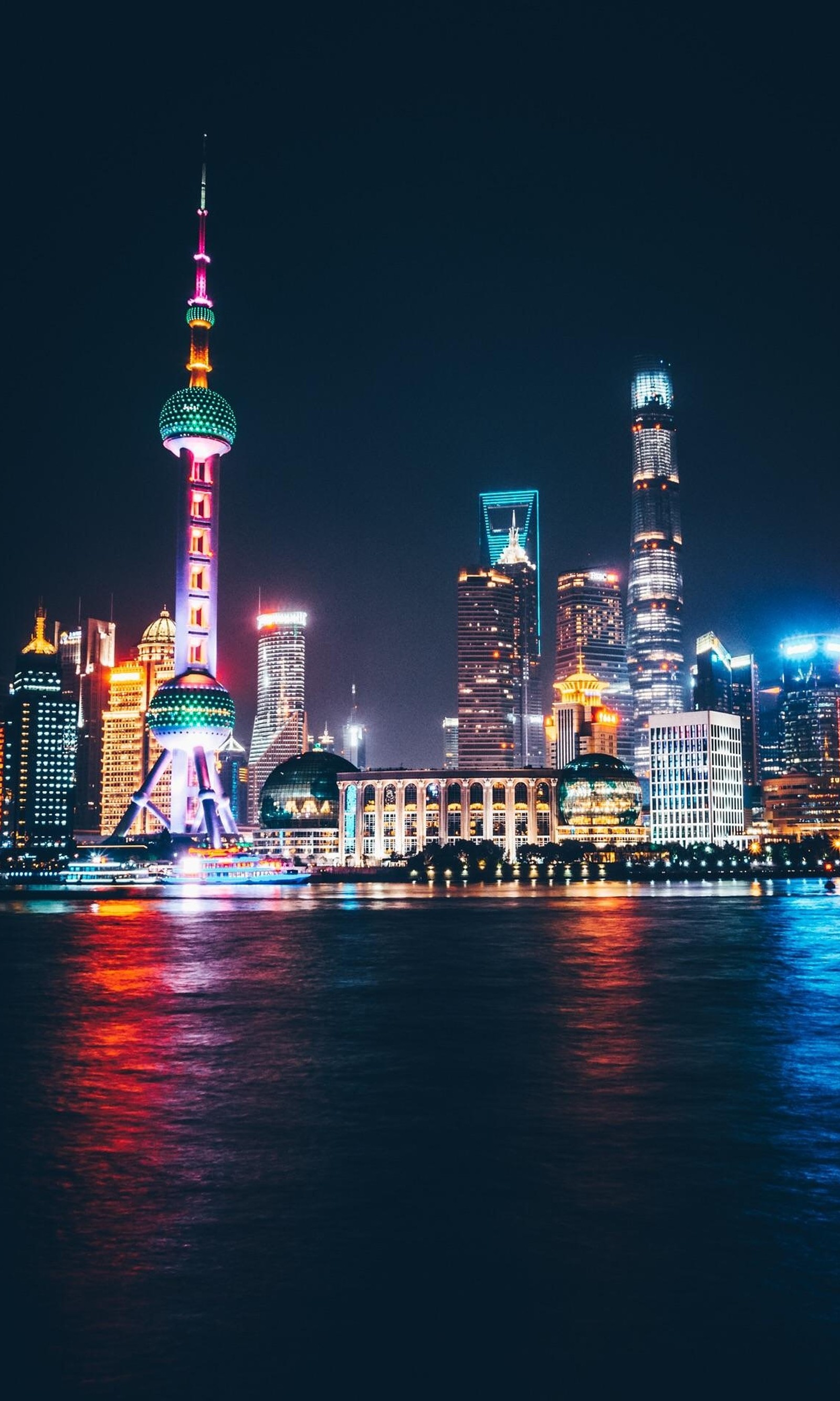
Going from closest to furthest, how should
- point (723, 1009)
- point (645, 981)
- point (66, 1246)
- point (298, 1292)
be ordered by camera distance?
1. point (298, 1292)
2. point (66, 1246)
3. point (723, 1009)
4. point (645, 981)

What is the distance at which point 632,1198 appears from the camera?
2111cm

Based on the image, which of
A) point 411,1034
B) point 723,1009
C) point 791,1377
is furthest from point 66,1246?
point 723,1009

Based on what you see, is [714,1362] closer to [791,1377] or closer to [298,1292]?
[791,1377]

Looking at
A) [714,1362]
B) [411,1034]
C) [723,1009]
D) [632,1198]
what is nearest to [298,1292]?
[714,1362]

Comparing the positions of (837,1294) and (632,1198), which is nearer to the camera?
(837,1294)

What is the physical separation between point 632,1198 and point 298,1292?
726cm

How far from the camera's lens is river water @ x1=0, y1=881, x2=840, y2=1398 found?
1436cm

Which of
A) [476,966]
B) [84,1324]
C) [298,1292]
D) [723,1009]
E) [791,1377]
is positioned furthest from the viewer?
[476,966]

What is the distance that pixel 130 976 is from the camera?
63125 millimetres

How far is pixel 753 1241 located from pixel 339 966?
53281mm

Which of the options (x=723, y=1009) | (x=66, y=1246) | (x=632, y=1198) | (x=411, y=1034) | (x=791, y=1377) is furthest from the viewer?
(x=723, y=1009)

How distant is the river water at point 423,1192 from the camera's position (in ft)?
47.1

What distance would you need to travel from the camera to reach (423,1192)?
2183cm

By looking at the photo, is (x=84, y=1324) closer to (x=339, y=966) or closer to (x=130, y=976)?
(x=130, y=976)
